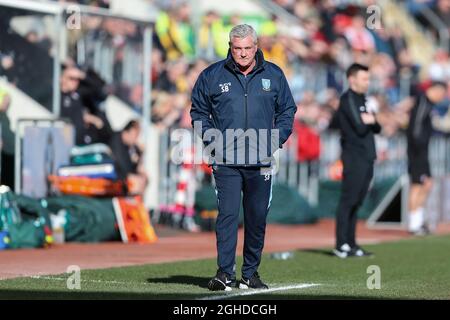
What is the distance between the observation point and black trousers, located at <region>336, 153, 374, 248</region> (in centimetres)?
1519

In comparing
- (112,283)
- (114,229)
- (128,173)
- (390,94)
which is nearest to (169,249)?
(114,229)

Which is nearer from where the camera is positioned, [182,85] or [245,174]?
[245,174]

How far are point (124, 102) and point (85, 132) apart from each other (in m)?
2.74

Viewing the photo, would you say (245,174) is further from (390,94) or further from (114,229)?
(390,94)

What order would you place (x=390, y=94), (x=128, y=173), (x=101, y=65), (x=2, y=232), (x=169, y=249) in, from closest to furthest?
(x=2, y=232), (x=169, y=249), (x=128, y=173), (x=101, y=65), (x=390, y=94)

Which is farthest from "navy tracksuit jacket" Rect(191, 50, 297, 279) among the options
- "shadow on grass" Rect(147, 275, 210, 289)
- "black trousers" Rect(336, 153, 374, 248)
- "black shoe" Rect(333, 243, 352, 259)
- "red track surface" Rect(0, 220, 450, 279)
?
"black trousers" Rect(336, 153, 374, 248)

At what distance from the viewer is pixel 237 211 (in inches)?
410

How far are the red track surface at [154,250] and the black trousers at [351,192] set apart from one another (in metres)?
1.33

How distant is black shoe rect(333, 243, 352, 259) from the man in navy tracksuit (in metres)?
4.62

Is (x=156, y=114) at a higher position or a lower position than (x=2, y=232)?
higher

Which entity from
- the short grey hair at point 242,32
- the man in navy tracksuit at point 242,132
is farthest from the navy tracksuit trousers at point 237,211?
the short grey hair at point 242,32

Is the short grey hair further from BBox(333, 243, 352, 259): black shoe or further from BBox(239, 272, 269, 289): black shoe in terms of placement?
BBox(333, 243, 352, 259): black shoe

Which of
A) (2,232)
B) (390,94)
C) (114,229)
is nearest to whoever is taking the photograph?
(2,232)

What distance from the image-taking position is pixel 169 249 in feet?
53.0
